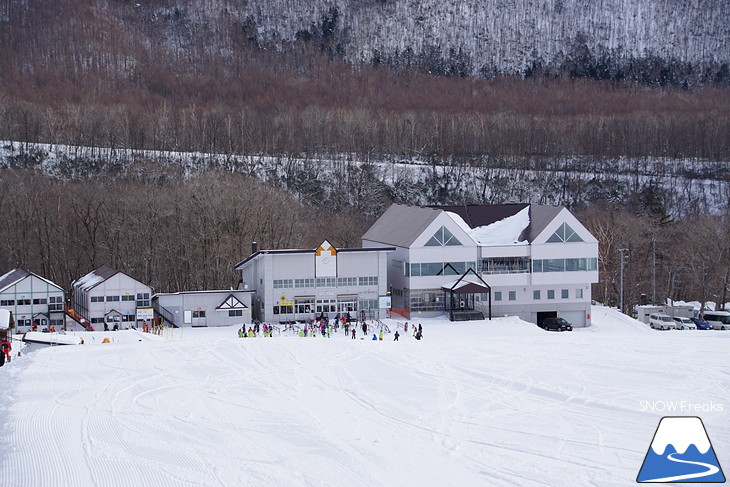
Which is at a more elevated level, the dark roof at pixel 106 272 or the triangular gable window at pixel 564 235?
the triangular gable window at pixel 564 235

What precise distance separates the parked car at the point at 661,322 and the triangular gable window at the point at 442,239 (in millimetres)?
12383

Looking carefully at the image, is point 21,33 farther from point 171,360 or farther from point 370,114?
point 171,360

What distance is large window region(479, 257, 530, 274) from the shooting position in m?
48.5

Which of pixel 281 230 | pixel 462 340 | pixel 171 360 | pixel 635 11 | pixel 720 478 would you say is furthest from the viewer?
pixel 635 11

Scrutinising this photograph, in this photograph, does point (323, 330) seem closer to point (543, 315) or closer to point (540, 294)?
point (540, 294)

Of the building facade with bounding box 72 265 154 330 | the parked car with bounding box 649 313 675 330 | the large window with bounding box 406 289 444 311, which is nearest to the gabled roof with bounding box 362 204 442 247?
the large window with bounding box 406 289 444 311

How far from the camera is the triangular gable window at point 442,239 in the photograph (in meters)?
47.6

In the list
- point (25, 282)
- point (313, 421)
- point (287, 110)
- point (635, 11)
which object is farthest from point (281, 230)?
point (635, 11)

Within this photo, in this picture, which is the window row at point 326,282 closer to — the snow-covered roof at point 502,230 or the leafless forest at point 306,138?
the snow-covered roof at point 502,230

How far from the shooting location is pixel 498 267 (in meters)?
48.7

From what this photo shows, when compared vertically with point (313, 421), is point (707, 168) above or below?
above

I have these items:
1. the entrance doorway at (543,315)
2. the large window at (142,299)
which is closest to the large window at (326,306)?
the large window at (142,299)

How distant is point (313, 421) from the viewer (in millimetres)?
23891

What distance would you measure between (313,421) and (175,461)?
185 inches
